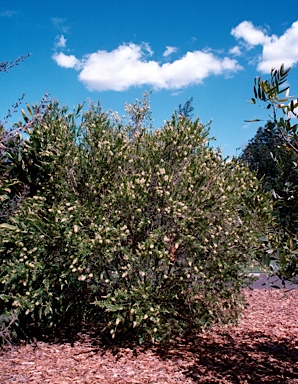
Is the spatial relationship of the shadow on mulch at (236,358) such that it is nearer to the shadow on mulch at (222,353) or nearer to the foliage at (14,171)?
the shadow on mulch at (222,353)

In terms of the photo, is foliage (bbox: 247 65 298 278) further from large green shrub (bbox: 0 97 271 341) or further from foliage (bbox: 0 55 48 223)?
foliage (bbox: 0 55 48 223)

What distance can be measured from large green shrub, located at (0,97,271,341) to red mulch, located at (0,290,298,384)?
12.4 inches

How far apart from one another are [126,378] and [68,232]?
1795mm

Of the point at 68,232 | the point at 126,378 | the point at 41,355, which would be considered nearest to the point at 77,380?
the point at 126,378

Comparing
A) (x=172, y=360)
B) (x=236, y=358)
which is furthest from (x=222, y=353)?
(x=172, y=360)

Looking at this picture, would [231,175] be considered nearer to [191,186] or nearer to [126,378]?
[191,186]

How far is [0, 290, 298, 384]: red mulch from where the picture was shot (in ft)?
14.3

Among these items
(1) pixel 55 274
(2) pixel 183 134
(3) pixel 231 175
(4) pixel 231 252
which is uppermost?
(2) pixel 183 134

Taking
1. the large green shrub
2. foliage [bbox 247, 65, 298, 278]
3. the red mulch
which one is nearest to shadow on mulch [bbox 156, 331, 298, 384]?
the red mulch

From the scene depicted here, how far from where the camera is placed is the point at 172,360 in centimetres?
483

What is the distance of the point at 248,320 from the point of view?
6.78 meters

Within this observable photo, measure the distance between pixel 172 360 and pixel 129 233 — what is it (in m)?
1.67

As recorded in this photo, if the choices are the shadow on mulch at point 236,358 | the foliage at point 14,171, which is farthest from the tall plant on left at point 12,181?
the shadow on mulch at point 236,358

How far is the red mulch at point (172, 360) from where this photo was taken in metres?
4.35
